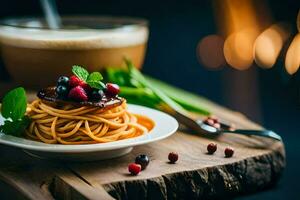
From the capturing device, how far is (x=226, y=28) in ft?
11.2

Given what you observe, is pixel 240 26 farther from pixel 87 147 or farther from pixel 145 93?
pixel 87 147

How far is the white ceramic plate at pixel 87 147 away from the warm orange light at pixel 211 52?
1451mm

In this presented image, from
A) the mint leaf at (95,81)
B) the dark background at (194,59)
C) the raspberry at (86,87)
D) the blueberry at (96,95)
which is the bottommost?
the dark background at (194,59)

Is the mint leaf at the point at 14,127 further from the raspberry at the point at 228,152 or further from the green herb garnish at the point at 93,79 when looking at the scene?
the raspberry at the point at 228,152

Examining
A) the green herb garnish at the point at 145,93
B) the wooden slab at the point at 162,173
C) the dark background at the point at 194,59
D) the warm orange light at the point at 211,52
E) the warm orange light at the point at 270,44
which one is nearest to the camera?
the wooden slab at the point at 162,173

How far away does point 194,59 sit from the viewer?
342 centimetres

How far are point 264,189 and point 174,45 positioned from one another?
146cm

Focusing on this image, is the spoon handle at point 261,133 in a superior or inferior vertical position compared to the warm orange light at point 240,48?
superior

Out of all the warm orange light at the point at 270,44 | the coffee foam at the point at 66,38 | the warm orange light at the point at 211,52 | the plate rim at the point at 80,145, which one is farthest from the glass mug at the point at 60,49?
the warm orange light at the point at 270,44

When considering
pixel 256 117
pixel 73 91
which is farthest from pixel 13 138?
pixel 256 117

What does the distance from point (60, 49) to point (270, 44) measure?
4.23ft

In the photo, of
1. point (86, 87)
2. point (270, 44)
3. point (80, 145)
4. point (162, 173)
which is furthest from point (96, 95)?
point (270, 44)

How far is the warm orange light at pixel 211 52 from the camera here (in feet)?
11.2

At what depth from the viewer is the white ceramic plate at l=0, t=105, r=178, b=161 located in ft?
5.74
